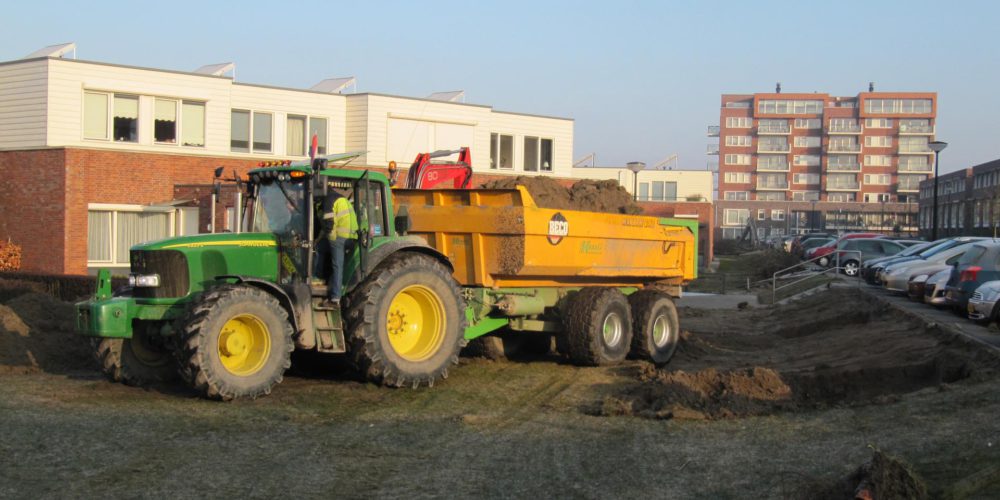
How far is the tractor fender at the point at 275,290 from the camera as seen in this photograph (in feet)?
34.7

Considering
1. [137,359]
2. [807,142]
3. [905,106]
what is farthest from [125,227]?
[905,106]

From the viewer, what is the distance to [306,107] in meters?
32.7

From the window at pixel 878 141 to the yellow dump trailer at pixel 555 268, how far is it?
11260cm

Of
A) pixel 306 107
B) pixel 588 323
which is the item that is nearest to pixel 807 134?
pixel 306 107

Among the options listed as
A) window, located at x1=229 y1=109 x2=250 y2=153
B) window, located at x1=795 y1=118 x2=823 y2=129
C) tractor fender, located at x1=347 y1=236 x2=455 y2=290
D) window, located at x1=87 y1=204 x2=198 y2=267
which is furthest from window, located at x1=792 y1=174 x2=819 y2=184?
tractor fender, located at x1=347 y1=236 x2=455 y2=290

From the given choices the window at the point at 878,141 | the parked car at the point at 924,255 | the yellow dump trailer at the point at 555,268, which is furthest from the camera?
the window at the point at 878,141

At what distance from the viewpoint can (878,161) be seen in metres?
120

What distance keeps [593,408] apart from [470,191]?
12.0 feet

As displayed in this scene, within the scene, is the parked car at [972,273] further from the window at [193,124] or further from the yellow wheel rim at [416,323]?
the window at [193,124]

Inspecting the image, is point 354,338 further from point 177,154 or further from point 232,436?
point 177,154

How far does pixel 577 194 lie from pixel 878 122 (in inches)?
4513

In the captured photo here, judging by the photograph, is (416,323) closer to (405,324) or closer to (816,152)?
(405,324)

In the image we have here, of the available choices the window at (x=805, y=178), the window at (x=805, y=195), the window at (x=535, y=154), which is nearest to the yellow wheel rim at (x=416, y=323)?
the window at (x=535, y=154)

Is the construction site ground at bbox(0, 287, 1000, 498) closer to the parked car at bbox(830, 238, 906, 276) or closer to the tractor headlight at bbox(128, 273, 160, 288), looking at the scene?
the tractor headlight at bbox(128, 273, 160, 288)
